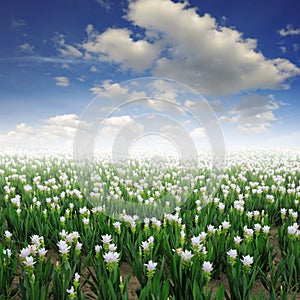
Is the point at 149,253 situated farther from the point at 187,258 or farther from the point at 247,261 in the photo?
the point at 247,261

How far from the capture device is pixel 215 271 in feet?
12.7

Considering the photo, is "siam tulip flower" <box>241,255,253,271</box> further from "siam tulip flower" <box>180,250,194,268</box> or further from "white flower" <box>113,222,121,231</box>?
"white flower" <box>113,222,121,231</box>

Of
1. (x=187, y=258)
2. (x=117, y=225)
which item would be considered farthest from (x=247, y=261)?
(x=117, y=225)

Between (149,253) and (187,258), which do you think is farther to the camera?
(149,253)

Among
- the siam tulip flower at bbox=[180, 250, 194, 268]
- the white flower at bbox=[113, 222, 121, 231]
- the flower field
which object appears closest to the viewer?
the flower field

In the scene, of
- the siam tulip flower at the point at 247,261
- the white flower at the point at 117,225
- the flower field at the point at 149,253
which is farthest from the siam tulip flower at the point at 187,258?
the white flower at the point at 117,225

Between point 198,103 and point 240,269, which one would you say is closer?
point 240,269

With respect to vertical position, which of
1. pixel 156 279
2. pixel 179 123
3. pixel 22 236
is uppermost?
pixel 179 123

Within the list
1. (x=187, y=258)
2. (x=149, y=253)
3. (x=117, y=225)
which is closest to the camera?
(x=187, y=258)

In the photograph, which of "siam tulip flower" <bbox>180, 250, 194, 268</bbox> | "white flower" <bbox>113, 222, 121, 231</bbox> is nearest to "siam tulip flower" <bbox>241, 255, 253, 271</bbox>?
"siam tulip flower" <bbox>180, 250, 194, 268</bbox>

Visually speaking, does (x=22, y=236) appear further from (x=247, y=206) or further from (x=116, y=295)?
(x=247, y=206)

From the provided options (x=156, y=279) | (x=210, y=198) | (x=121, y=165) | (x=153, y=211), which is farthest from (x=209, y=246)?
(x=121, y=165)

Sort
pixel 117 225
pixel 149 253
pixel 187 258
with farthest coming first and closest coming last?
pixel 117 225 < pixel 149 253 < pixel 187 258

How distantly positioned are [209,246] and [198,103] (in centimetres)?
481
